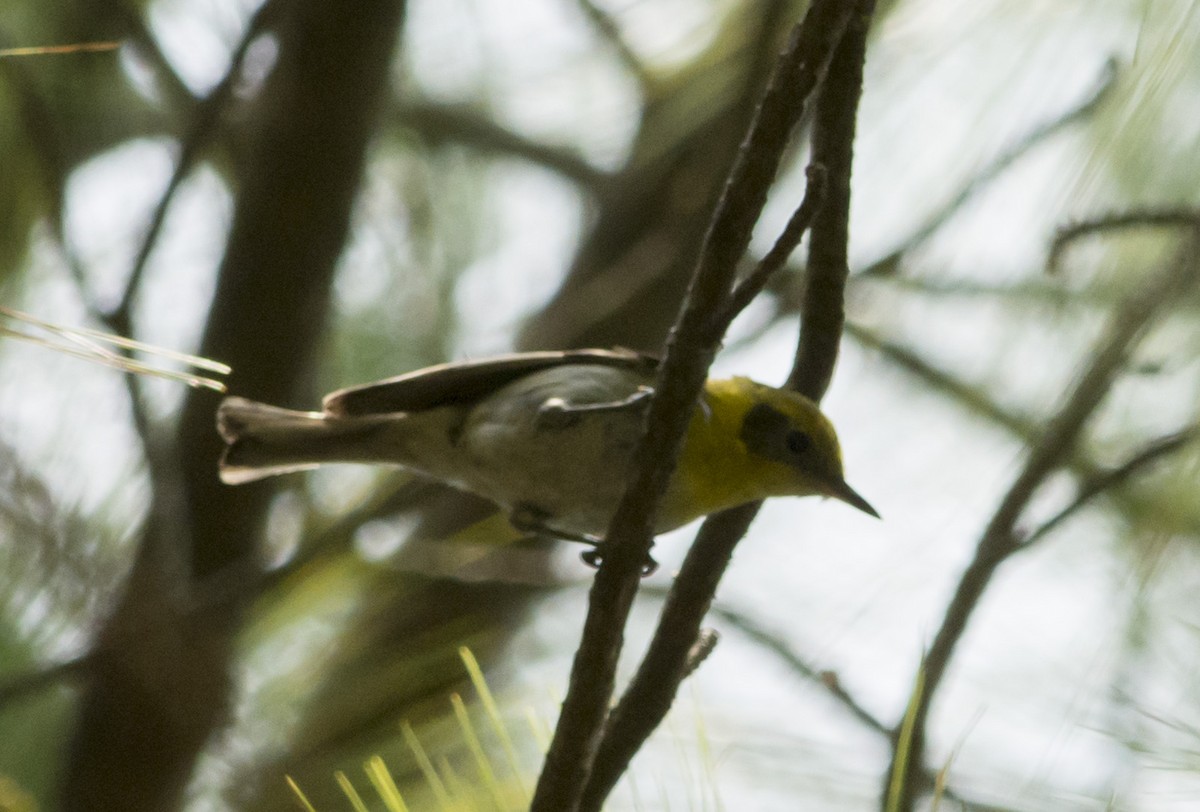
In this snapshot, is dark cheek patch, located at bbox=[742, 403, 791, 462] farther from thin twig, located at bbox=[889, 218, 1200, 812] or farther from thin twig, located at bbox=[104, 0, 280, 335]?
thin twig, located at bbox=[104, 0, 280, 335]

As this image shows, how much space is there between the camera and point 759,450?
2225 millimetres

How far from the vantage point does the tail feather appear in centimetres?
255

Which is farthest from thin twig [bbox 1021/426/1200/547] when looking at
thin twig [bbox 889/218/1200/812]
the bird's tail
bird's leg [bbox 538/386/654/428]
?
the bird's tail

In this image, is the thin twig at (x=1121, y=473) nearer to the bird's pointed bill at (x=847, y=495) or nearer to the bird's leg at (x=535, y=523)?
the bird's pointed bill at (x=847, y=495)

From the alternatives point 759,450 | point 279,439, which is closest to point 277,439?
point 279,439

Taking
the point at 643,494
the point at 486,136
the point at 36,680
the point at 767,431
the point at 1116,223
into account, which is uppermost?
the point at 486,136

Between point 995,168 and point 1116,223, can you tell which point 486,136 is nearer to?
point 995,168

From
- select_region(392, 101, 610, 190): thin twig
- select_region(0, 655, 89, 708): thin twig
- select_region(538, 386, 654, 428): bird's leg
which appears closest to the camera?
select_region(538, 386, 654, 428): bird's leg

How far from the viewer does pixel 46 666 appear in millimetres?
2885

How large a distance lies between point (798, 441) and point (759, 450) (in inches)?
3.5

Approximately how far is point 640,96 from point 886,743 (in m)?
2.27

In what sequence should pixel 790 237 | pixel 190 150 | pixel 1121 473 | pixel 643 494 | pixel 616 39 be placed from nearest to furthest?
pixel 790 237, pixel 643 494, pixel 1121 473, pixel 190 150, pixel 616 39

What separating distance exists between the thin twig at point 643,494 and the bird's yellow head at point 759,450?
1.77 ft

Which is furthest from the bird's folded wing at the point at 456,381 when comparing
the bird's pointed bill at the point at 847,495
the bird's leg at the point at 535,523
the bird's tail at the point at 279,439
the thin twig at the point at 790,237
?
the thin twig at the point at 790,237
